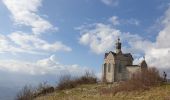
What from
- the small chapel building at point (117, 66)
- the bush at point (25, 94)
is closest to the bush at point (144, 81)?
the bush at point (25, 94)

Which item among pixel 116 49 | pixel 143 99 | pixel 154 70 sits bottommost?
pixel 143 99

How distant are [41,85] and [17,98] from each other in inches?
331

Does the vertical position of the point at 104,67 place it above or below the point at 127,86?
above

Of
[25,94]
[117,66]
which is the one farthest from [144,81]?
[117,66]

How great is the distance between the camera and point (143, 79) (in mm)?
48719

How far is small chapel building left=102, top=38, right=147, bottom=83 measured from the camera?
76.4 metres

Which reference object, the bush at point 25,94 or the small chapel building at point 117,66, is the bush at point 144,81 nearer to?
the bush at point 25,94

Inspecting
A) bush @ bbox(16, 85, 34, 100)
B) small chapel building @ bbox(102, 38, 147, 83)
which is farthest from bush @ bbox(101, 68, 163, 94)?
small chapel building @ bbox(102, 38, 147, 83)

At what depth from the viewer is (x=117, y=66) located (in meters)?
77.4

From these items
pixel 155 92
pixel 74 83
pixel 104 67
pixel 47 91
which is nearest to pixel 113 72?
pixel 104 67

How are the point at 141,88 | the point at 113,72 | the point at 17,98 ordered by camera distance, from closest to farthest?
the point at 141,88 → the point at 17,98 → the point at 113,72

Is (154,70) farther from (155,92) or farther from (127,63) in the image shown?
(127,63)

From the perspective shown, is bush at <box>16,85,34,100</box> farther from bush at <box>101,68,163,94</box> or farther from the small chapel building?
the small chapel building

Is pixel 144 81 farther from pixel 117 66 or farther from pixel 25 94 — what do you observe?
pixel 117 66
